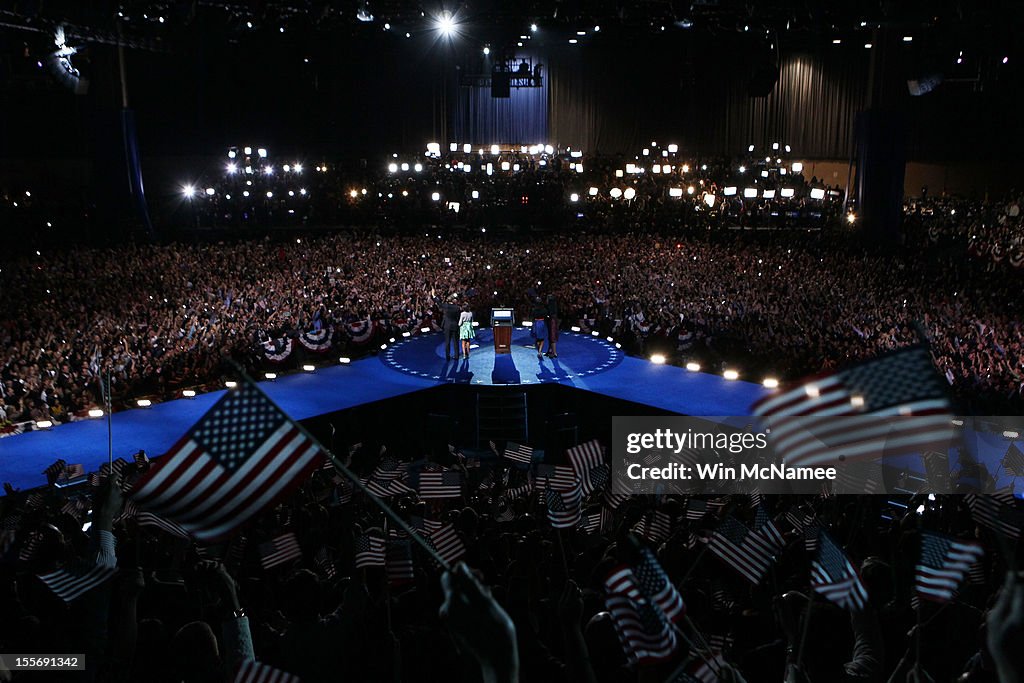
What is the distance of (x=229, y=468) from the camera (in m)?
5.82

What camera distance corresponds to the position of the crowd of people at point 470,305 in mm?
19359

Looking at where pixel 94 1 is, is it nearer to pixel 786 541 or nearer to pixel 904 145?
pixel 786 541

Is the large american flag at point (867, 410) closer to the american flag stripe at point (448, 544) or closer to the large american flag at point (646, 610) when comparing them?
the large american flag at point (646, 610)

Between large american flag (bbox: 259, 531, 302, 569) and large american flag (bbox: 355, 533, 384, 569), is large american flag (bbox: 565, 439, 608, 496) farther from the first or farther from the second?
large american flag (bbox: 259, 531, 302, 569)

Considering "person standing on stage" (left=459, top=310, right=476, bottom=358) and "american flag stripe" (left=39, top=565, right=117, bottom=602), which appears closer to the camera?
"american flag stripe" (left=39, top=565, right=117, bottom=602)

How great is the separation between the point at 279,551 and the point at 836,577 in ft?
18.7

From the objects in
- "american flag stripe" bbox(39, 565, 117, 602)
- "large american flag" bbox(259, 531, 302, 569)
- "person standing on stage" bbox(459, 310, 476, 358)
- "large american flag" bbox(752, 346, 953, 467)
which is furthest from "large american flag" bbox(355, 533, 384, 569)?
"person standing on stage" bbox(459, 310, 476, 358)

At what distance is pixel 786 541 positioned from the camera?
32.0 feet

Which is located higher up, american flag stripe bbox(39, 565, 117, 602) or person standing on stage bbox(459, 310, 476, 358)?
american flag stripe bbox(39, 565, 117, 602)

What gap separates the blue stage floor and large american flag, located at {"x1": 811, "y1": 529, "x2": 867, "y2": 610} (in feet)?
Answer: 42.9

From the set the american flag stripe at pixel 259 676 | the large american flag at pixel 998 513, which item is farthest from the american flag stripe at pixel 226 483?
the large american flag at pixel 998 513

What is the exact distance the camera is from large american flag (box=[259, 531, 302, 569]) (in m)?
8.99

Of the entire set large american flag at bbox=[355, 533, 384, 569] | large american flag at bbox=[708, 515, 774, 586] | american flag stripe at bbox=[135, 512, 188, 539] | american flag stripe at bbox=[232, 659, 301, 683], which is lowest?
american flag stripe at bbox=[135, 512, 188, 539]

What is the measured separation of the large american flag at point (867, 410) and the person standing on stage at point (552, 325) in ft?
50.0
